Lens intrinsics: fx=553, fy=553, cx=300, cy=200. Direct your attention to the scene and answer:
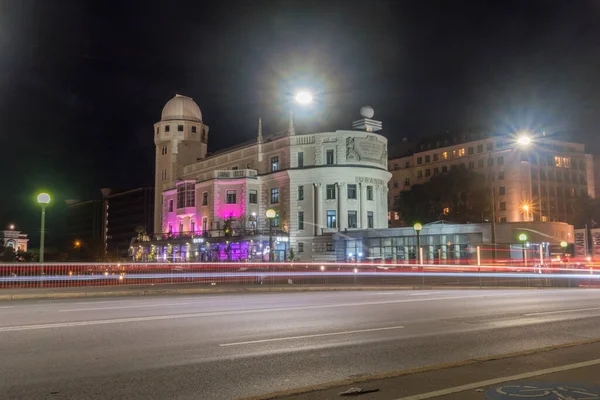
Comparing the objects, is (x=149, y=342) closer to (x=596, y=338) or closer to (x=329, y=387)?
(x=329, y=387)

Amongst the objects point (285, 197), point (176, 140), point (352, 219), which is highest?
point (176, 140)

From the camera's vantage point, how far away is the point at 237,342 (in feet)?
32.0

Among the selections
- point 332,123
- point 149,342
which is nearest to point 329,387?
point 149,342

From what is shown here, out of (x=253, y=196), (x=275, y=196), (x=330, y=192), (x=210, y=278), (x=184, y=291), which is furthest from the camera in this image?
(x=253, y=196)

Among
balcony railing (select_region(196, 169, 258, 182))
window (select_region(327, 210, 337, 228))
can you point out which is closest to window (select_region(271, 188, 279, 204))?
balcony railing (select_region(196, 169, 258, 182))

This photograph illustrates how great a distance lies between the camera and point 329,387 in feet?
21.5

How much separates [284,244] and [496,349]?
58.2m

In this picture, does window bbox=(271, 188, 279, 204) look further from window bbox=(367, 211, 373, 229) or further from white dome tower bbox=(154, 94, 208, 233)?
white dome tower bbox=(154, 94, 208, 233)

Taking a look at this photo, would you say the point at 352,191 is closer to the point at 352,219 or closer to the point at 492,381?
the point at 352,219

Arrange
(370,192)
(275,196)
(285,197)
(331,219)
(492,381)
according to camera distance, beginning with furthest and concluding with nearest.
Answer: (275,196)
(285,197)
(370,192)
(331,219)
(492,381)

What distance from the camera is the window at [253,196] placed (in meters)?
71.9

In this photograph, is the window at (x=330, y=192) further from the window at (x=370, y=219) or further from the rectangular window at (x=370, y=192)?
the window at (x=370, y=219)

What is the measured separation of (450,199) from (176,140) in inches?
1749

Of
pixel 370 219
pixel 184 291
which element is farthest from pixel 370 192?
pixel 184 291
